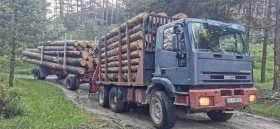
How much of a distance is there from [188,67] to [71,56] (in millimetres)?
12952

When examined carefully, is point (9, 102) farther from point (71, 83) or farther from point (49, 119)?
point (71, 83)

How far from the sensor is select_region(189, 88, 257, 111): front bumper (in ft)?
24.5

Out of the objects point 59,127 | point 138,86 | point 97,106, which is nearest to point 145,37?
point 138,86

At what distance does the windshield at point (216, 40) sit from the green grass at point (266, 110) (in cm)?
365

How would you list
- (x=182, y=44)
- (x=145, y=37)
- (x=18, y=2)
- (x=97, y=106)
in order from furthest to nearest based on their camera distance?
1. (x=18, y=2)
2. (x=97, y=106)
3. (x=145, y=37)
4. (x=182, y=44)

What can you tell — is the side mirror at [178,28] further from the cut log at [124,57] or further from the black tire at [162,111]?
the cut log at [124,57]

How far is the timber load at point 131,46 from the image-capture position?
966 centimetres

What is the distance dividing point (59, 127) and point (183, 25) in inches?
160

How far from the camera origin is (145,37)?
9.65 meters

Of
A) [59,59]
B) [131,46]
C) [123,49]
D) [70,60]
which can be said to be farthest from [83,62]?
[131,46]

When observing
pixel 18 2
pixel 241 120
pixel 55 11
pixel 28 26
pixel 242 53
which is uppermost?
pixel 55 11

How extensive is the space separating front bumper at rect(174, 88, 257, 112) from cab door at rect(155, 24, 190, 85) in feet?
1.42

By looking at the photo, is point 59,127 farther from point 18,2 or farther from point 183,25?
point 18,2

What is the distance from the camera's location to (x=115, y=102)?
466 inches
